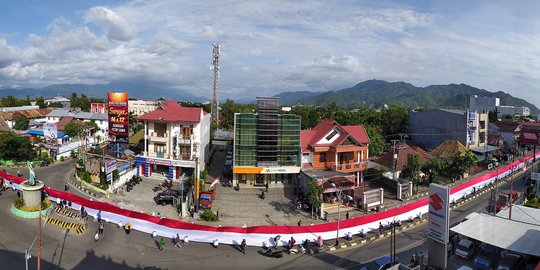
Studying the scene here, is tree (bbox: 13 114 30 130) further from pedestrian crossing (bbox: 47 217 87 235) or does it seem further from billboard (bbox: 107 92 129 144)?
pedestrian crossing (bbox: 47 217 87 235)

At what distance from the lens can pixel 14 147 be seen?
60031 mm

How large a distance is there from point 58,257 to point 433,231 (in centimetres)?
2703

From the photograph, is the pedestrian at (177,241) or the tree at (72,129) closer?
the pedestrian at (177,241)

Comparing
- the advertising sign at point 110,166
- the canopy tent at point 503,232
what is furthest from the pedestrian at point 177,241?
the canopy tent at point 503,232

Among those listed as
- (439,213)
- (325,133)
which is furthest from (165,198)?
(439,213)

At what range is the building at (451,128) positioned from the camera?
7112 centimetres

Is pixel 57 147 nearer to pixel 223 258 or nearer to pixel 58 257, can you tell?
pixel 58 257

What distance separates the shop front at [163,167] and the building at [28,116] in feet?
200

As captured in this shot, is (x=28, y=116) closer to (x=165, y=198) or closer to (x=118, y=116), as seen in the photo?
(x=118, y=116)

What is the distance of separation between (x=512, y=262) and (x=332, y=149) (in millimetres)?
25845

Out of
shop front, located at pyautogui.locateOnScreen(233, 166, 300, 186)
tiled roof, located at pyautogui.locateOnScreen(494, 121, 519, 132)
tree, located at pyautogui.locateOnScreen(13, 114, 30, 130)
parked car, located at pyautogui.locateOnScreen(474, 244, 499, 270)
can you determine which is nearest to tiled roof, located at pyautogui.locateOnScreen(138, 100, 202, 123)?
shop front, located at pyautogui.locateOnScreen(233, 166, 300, 186)

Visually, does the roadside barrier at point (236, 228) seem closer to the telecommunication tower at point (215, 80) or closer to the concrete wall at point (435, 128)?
the concrete wall at point (435, 128)

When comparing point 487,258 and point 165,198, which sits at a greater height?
point 165,198

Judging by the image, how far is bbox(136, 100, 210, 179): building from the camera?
51875mm
